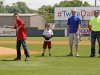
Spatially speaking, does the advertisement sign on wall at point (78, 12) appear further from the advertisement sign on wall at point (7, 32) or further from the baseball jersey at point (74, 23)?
the baseball jersey at point (74, 23)

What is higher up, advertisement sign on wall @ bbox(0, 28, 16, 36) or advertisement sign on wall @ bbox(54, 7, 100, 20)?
advertisement sign on wall @ bbox(54, 7, 100, 20)

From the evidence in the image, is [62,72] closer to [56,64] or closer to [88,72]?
[88,72]

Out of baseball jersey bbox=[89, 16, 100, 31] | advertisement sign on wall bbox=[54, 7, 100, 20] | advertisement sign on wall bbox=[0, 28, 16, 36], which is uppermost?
baseball jersey bbox=[89, 16, 100, 31]

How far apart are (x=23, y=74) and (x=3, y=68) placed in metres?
1.44

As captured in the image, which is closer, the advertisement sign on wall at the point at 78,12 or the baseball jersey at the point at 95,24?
the baseball jersey at the point at 95,24

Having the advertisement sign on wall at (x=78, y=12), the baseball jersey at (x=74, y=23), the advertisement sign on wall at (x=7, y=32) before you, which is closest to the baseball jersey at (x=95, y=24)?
the baseball jersey at (x=74, y=23)

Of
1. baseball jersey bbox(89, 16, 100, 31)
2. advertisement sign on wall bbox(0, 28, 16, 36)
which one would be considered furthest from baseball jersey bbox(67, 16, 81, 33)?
advertisement sign on wall bbox(0, 28, 16, 36)

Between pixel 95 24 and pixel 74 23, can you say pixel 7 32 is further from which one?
pixel 95 24

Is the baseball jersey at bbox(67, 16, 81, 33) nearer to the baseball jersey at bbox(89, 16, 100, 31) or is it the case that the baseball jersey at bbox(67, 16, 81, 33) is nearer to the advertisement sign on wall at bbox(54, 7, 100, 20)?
the baseball jersey at bbox(89, 16, 100, 31)

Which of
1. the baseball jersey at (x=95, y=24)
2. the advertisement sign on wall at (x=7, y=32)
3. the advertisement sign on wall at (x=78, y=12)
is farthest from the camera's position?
the advertisement sign on wall at (x=78, y=12)

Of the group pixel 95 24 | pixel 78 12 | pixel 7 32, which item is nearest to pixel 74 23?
pixel 95 24

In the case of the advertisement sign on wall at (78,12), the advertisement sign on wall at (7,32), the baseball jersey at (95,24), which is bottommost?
the advertisement sign on wall at (7,32)

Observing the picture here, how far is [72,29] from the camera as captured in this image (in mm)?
14688

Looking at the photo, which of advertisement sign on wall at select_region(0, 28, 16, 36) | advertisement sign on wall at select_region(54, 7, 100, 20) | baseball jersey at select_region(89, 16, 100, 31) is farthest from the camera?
advertisement sign on wall at select_region(54, 7, 100, 20)
